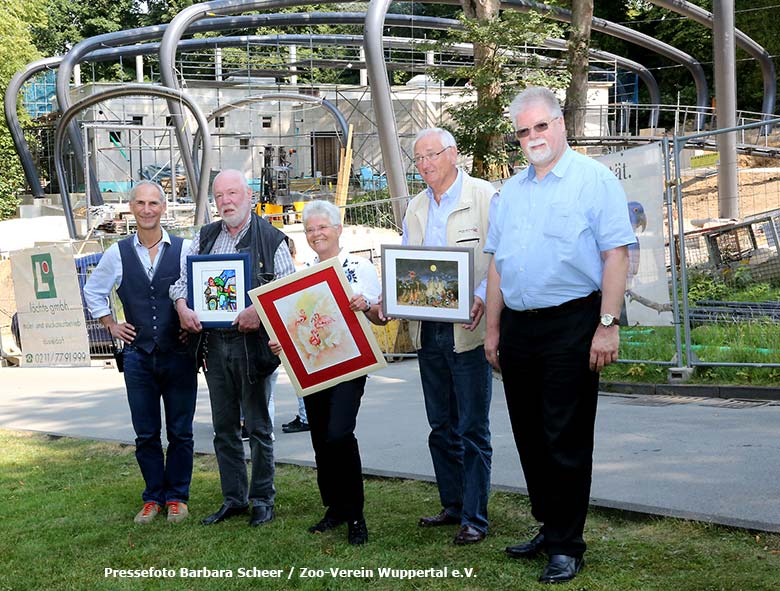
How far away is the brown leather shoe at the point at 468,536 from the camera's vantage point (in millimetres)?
5324

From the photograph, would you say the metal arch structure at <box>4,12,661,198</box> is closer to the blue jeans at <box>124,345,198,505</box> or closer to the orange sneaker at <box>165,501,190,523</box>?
the blue jeans at <box>124,345,198,505</box>

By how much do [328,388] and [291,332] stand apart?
40 cm

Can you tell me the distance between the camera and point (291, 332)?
585 centimetres

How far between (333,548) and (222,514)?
1040 millimetres

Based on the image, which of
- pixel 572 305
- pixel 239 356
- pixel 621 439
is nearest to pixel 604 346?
pixel 572 305

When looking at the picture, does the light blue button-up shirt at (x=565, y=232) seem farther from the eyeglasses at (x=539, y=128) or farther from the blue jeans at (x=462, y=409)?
the blue jeans at (x=462, y=409)

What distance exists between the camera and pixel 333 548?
215 inches

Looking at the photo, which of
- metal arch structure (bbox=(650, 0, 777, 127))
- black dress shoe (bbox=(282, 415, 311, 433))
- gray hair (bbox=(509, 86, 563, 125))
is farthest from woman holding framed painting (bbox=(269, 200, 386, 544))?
metal arch structure (bbox=(650, 0, 777, 127))

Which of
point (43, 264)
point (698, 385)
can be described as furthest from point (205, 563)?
point (43, 264)

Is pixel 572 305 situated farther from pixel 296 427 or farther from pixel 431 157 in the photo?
pixel 296 427

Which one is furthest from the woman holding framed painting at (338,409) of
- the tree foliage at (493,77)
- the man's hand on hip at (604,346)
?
the tree foliage at (493,77)

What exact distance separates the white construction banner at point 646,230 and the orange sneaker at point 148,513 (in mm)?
5363

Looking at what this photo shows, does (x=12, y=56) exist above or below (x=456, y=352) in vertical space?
above

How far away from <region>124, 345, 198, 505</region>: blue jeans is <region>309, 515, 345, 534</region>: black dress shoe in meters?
1.05
